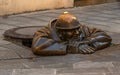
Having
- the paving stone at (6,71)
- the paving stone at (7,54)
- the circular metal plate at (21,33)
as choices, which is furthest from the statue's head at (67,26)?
the paving stone at (6,71)

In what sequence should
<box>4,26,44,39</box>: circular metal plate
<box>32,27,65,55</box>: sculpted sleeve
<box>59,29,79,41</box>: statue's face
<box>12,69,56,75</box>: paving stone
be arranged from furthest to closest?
<box>4,26,44,39</box>: circular metal plate < <box>59,29,79,41</box>: statue's face < <box>32,27,65,55</box>: sculpted sleeve < <box>12,69,56,75</box>: paving stone

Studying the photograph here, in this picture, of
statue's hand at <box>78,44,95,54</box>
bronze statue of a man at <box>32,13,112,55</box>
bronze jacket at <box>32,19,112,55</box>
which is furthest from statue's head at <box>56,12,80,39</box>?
statue's hand at <box>78,44,95,54</box>

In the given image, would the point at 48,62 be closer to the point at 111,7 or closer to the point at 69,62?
the point at 69,62

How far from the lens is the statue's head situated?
21.3 feet

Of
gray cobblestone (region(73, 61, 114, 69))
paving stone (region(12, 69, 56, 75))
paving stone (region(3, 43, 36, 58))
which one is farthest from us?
paving stone (region(3, 43, 36, 58))

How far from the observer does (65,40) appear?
259 inches

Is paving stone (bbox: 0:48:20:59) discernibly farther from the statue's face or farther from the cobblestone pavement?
the statue's face

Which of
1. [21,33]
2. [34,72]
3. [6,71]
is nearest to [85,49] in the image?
[34,72]

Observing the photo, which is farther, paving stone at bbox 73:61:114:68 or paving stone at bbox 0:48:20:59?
paving stone at bbox 0:48:20:59

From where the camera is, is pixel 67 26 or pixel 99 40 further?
pixel 99 40

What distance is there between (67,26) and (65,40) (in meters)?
0.28

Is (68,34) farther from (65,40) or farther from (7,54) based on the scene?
(7,54)

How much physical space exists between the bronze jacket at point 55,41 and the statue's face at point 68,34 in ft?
0.34

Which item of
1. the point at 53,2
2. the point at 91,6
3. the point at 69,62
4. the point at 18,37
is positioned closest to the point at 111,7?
the point at 91,6
